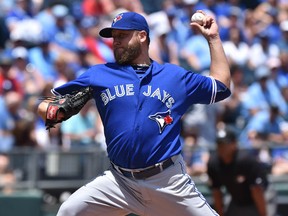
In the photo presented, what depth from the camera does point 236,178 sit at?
858cm

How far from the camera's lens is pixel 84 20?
541 inches

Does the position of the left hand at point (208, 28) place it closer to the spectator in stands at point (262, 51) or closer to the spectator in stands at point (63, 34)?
the spectator in stands at point (63, 34)

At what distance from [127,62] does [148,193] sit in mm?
954

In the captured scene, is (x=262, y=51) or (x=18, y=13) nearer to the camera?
(x=18, y=13)

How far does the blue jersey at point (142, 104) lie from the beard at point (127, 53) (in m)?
0.06

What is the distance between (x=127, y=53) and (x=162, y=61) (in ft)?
21.7

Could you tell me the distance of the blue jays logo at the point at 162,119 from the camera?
220 inches

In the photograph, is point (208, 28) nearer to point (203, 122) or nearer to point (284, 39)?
point (203, 122)

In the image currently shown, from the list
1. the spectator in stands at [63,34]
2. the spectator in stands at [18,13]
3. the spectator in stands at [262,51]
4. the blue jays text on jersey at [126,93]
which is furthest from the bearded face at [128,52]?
the spectator in stands at [262,51]

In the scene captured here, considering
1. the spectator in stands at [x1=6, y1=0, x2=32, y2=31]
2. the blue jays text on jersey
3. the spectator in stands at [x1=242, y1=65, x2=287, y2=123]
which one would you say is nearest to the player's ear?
the blue jays text on jersey

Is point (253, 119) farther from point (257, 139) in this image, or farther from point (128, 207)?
point (128, 207)

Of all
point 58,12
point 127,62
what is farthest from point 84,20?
point 127,62

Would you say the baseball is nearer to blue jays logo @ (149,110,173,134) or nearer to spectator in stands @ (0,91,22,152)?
blue jays logo @ (149,110,173,134)

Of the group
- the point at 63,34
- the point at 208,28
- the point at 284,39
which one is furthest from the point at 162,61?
the point at 208,28
